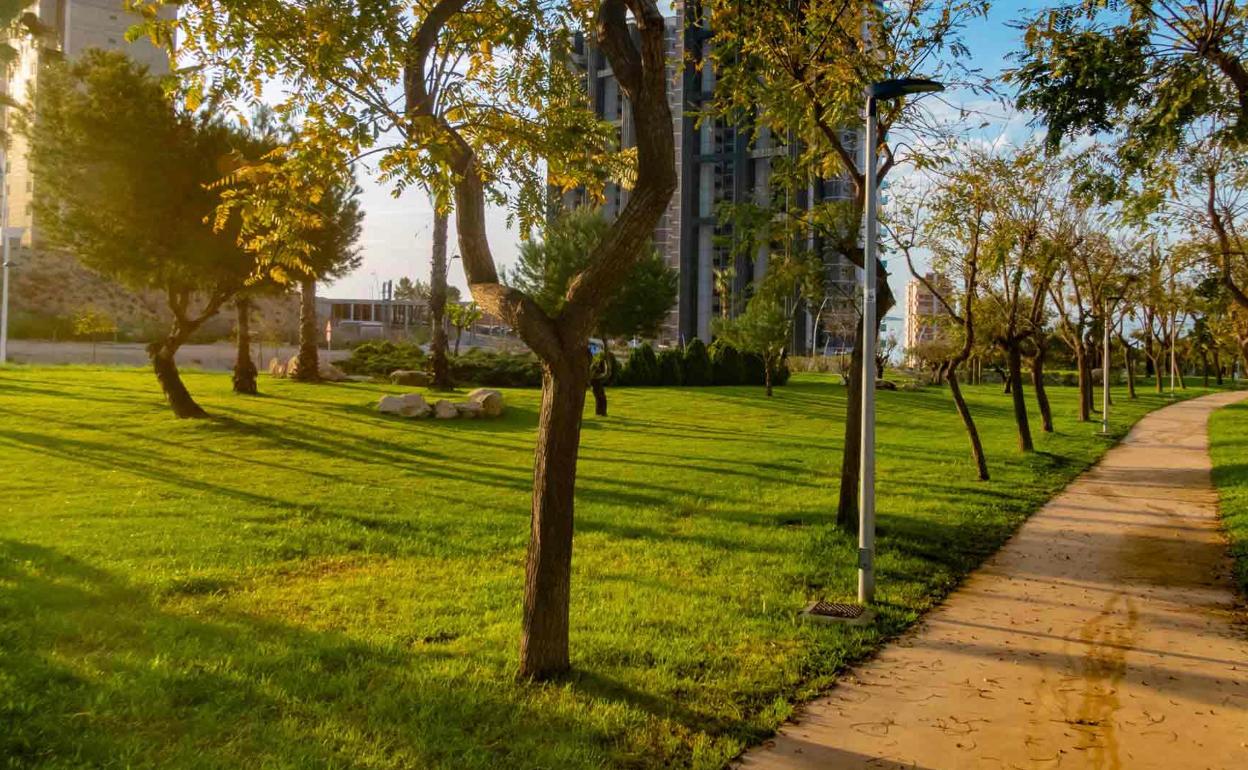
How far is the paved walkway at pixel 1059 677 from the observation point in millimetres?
4367

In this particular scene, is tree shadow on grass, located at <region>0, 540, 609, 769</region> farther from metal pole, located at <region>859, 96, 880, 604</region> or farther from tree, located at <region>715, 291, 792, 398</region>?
tree, located at <region>715, 291, 792, 398</region>

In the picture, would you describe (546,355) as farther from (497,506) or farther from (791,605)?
(497,506)

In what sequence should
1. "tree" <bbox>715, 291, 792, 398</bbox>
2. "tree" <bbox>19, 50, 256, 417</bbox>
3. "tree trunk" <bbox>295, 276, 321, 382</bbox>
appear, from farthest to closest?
"tree" <bbox>715, 291, 792, 398</bbox>, "tree trunk" <bbox>295, 276, 321, 382</bbox>, "tree" <bbox>19, 50, 256, 417</bbox>

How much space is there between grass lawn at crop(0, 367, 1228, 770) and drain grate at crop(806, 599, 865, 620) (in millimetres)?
251

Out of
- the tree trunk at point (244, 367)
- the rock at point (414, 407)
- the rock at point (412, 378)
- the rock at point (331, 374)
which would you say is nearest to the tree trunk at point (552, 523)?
the rock at point (414, 407)

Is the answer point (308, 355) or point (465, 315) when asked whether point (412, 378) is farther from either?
point (465, 315)

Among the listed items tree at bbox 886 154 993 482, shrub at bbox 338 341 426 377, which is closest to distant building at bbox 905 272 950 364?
tree at bbox 886 154 993 482

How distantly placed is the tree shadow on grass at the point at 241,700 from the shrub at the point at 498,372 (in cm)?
2741

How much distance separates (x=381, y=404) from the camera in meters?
20.9

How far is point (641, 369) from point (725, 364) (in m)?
5.38

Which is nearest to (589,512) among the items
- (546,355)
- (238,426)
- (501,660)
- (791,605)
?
(791,605)

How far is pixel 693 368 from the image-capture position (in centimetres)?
3797

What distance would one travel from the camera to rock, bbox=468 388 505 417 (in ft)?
71.6

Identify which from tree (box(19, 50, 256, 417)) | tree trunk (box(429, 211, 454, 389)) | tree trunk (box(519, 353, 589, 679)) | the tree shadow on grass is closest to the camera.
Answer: the tree shadow on grass
